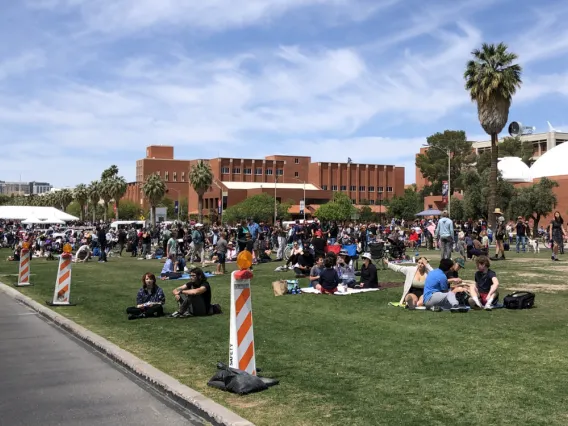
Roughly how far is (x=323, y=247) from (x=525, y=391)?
1361cm

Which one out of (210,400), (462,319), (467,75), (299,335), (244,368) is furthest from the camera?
(467,75)

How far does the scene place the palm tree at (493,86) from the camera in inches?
1414

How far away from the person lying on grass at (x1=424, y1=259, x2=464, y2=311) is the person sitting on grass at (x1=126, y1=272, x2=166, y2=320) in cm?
506

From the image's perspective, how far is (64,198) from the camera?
145625mm

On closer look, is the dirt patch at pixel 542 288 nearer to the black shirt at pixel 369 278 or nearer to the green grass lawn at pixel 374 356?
the green grass lawn at pixel 374 356

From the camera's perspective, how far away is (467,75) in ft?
122

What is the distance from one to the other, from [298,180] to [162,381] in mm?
120395

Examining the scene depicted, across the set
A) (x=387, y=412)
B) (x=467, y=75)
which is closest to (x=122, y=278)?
(x=387, y=412)

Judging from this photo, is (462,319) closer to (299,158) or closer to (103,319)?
(103,319)

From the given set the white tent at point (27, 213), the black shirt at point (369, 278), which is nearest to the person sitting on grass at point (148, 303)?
the black shirt at point (369, 278)

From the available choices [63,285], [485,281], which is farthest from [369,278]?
[63,285]

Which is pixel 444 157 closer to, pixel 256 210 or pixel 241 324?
pixel 256 210

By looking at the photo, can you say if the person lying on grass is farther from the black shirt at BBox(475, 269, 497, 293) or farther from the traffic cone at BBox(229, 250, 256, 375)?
the traffic cone at BBox(229, 250, 256, 375)

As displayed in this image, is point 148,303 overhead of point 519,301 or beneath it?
beneath
